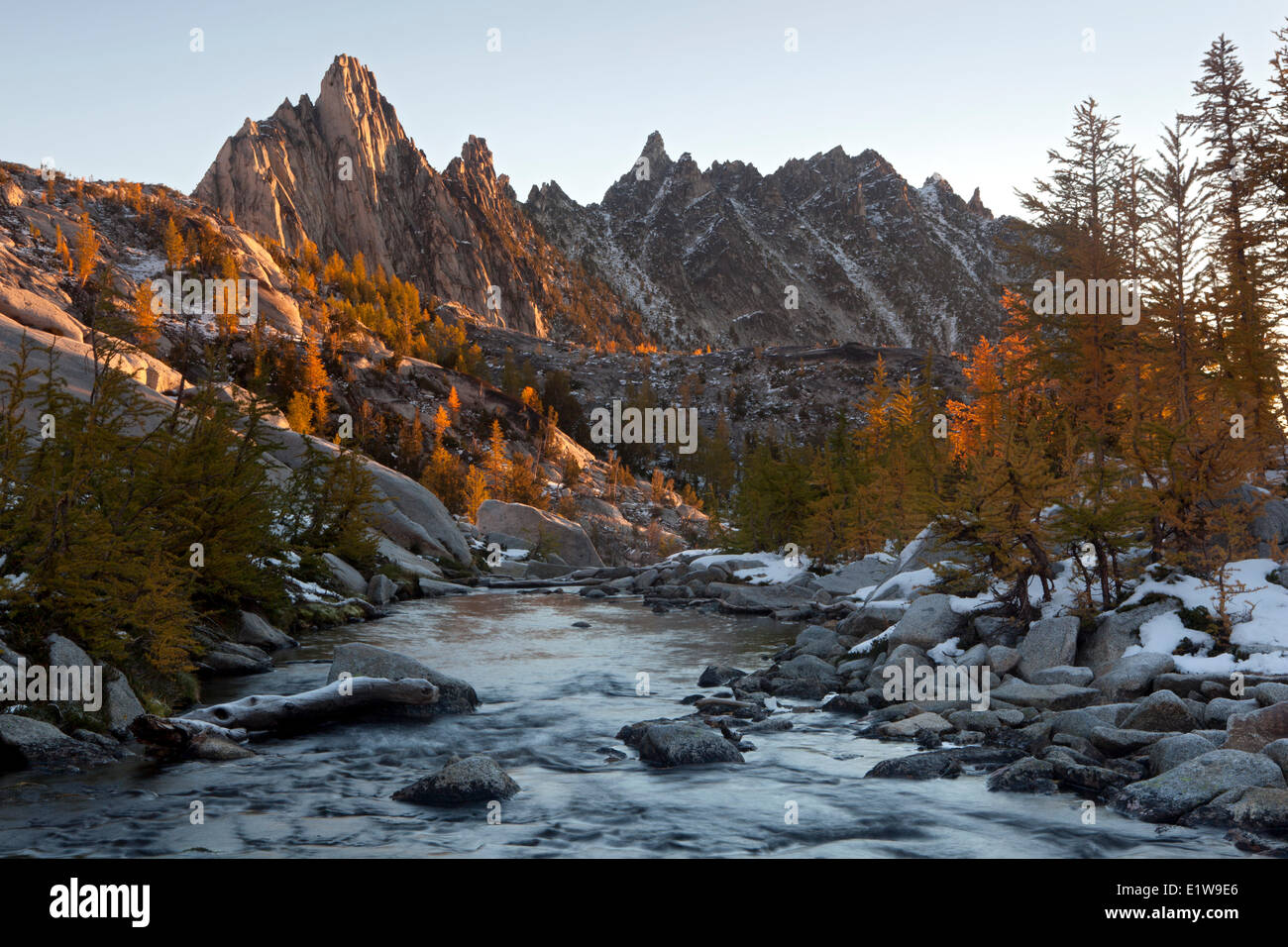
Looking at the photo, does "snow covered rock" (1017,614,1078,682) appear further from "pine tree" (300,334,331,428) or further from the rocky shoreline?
"pine tree" (300,334,331,428)

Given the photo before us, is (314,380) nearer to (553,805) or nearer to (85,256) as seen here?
(85,256)

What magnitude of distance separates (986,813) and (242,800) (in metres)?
7.84

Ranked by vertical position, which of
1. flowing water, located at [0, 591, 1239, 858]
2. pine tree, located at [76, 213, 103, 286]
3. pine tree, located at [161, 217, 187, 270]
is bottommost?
flowing water, located at [0, 591, 1239, 858]

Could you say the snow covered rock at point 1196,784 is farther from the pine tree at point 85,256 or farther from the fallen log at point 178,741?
the pine tree at point 85,256

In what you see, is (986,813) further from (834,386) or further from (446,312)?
(446,312)

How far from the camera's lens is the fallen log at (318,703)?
40.0 ft

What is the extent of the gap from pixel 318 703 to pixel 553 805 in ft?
17.3

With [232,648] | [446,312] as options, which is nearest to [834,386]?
[446,312]

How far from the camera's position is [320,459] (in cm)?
2783

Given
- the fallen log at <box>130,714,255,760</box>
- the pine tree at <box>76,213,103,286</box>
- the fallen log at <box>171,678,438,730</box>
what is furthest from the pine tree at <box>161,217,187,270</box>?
the fallen log at <box>130,714,255,760</box>

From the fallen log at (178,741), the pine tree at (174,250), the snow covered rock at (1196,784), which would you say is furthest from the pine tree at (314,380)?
the snow covered rock at (1196,784)

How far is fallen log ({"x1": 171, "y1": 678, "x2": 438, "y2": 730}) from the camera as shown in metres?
12.2

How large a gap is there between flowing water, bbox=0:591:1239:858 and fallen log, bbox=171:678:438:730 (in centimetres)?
45

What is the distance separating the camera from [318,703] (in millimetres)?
12859
